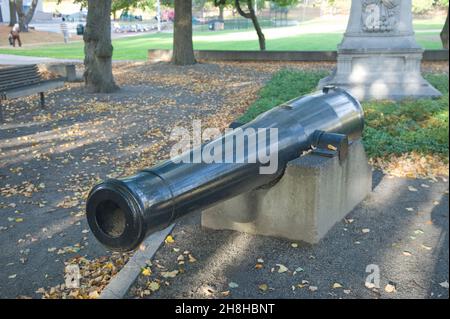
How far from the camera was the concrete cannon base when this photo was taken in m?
4.57

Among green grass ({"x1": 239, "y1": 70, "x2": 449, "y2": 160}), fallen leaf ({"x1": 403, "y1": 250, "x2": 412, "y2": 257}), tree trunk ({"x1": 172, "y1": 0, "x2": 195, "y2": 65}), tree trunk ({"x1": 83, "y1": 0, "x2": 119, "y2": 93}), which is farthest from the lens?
tree trunk ({"x1": 172, "y1": 0, "x2": 195, "y2": 65})

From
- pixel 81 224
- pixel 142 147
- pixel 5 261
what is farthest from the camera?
pixel 142 147

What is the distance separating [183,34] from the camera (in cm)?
2072

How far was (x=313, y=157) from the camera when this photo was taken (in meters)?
4.66

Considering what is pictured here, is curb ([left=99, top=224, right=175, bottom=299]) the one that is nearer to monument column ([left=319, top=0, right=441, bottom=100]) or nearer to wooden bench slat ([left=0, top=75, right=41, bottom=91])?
wooden bench slat ([left=0, top=75, right=41, bottom=91])

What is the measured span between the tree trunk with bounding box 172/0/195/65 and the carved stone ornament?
1020 centimetres

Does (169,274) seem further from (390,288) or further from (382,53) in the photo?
(382,53)

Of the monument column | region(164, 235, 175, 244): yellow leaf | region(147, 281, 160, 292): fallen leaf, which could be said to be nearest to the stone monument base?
the monument column

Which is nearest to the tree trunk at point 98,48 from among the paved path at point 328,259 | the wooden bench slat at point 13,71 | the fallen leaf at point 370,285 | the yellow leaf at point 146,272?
the wooden bench slat at point 13,71

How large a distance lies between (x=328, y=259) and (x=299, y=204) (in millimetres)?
539

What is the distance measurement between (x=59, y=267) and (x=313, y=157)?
2.44 metres

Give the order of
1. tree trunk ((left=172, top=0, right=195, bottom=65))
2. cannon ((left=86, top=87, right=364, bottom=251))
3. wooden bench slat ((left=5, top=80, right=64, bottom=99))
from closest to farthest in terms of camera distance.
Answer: cannon ((left=86, top=87, right=364, bottom=251)), wooden bench slat ((left=5, top=80, right=64, bottom=99)), tree trunk ((left=172, top=0, right=195, bottom=65))

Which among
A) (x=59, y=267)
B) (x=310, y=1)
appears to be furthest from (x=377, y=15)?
(x=310, y=1)

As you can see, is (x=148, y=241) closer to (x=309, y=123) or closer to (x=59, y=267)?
(x=59, y=267)
